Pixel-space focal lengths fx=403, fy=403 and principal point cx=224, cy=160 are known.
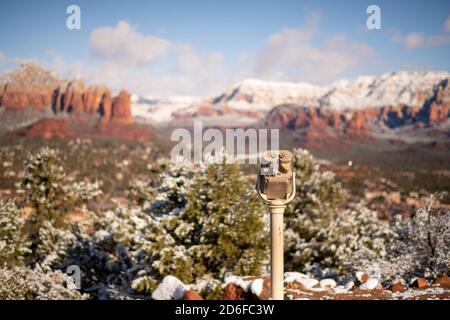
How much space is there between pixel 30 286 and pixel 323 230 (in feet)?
38.6

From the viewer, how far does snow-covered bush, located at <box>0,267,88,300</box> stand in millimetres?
10506

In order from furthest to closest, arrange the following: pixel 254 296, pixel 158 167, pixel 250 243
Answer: pixel 158 167 < pixel 250 243 < pixel 254 296

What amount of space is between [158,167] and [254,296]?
10.4m

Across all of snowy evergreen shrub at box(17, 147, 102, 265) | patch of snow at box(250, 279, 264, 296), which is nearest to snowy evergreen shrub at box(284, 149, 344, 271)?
patch of snow at box(250, 279, 264, 296)

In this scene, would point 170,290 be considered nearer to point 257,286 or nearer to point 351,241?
point 257,286

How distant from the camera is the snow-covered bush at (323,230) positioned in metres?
16.6

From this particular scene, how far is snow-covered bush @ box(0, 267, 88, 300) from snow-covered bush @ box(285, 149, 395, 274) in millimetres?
8817

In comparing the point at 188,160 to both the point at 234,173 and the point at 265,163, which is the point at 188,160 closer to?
the point at 234,173

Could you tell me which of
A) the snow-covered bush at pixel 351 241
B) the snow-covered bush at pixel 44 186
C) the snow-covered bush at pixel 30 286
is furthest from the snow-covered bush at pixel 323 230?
the snow-covered bush at pixel 44 186

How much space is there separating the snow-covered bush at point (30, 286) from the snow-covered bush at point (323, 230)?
8817 millimetres

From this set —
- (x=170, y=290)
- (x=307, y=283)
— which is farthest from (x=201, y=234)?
(x=170, y=290)

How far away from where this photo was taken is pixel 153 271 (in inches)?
510

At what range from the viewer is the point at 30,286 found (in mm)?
11594
